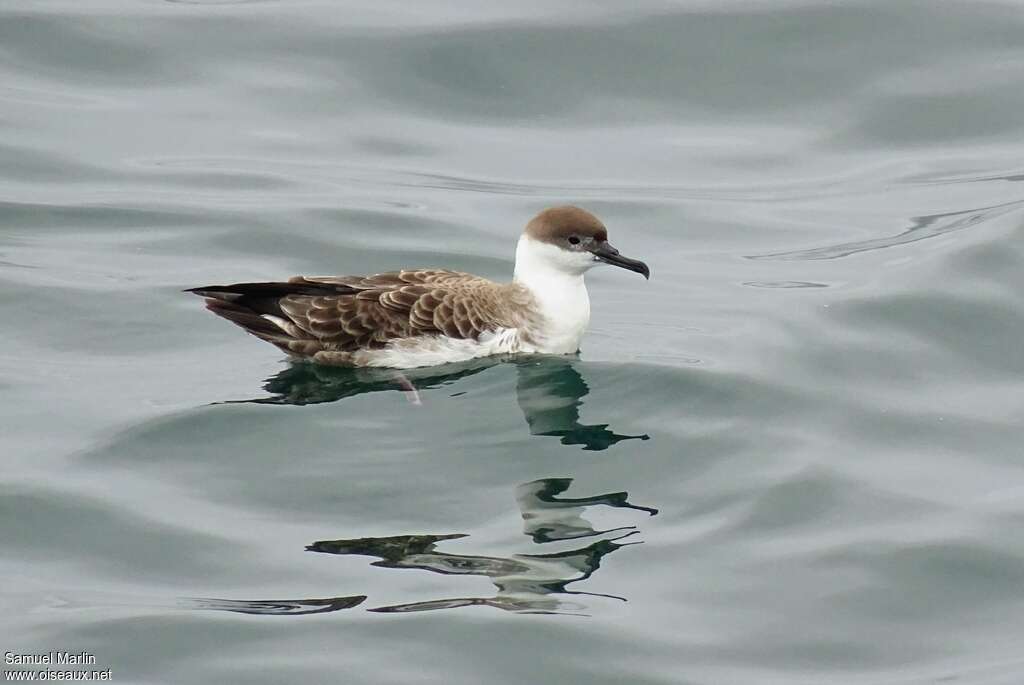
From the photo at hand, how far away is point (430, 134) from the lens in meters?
14.2

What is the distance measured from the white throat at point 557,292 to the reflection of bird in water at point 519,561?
1.84 metres

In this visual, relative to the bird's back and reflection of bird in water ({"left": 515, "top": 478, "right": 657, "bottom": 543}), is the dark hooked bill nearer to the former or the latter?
the bird's back

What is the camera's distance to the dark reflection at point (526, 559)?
7.20 metres

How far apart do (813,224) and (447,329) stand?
4186 millimetres

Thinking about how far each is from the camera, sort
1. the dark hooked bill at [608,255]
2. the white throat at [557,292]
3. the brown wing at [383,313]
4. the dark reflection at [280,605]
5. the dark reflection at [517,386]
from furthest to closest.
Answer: the white throat at [557,292]
the dark hooked bill at [608,255]
the brown wing at [383,313]
the dark reflection at [517,386]
the dark reflection at [280,605]

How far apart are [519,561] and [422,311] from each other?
7.75ft

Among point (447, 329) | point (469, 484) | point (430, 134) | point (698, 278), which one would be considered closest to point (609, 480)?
point (469, 484)

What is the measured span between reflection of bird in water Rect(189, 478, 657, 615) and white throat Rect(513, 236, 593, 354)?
1841 mm

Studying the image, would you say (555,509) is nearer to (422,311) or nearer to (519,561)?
(519,561)

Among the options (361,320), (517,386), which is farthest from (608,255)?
(361,320)

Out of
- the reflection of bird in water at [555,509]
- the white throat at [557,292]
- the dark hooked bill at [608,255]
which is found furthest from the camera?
the white throat at [557,292]

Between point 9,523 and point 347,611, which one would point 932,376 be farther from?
point 9,523

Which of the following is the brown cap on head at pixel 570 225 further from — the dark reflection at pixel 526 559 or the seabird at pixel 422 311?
the dark reflection at pixel 526 559

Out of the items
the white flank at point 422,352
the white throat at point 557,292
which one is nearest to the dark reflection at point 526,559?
the white flank at point 422,352
